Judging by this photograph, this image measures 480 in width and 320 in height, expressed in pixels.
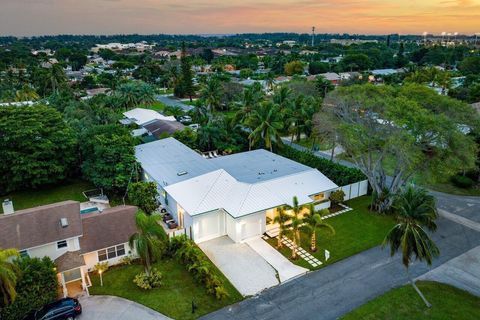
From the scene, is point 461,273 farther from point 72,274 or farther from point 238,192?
point 72,274

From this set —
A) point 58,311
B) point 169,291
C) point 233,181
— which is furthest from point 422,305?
point 58,311

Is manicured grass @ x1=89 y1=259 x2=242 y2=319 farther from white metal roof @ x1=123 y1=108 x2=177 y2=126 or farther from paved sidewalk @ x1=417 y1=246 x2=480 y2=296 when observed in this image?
white metal roof @ x1=123 y1=108 x2=177 y2=126

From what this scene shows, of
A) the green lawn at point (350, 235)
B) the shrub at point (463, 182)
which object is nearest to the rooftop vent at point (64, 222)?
the green lawn at point (350, 235)

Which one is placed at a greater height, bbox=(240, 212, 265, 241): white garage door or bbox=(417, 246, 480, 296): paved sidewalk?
bbox=(240, 212, 265, 241): white garage door

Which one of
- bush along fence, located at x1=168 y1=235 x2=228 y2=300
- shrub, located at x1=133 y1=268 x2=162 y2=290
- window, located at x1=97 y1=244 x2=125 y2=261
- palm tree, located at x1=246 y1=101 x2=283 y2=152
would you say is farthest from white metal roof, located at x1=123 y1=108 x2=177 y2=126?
shrub, located at x1=133 y1=268 x2=162 y2=290

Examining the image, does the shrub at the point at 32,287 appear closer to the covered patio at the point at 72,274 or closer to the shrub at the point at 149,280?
the covered patio at the point at 72,274

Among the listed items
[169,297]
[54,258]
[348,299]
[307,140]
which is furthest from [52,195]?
[307,140]
